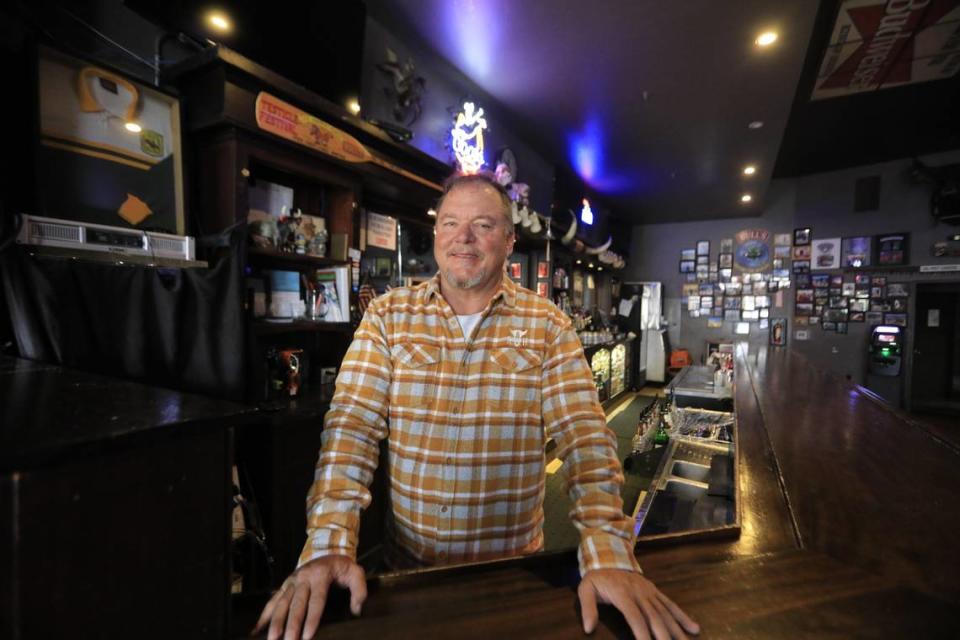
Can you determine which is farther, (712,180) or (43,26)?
(712,180)

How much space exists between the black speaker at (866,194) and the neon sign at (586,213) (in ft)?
15.7

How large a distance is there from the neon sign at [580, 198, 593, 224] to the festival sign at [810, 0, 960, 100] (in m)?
2.98

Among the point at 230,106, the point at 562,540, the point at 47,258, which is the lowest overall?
the point at 562,540

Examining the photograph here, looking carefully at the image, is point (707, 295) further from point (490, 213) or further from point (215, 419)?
point (215, 419)

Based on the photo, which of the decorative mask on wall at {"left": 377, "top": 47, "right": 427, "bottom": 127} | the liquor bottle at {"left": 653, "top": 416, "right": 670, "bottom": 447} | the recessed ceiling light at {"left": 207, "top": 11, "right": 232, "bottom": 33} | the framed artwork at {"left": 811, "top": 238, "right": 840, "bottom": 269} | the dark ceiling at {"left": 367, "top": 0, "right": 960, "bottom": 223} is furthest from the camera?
the framed artwork at {"left": 811, "top": 238, "right": 840, "bottom": 269}

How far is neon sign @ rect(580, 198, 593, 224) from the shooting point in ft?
21.7

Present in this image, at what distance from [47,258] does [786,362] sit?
18.1ft

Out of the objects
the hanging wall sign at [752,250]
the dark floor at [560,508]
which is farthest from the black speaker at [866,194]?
the dark floor at [560,508]

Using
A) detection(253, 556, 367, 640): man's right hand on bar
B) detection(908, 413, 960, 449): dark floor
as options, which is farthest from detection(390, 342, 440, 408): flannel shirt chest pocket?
detection(908, 413, 960, 449): dark floor

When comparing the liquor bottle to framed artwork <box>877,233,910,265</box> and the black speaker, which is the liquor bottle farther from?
the black speaker

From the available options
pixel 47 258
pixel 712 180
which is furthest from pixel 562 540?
pixel 712 180

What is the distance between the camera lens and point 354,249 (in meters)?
2.65

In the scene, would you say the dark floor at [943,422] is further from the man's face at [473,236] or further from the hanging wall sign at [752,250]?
the man's face at [473,236]

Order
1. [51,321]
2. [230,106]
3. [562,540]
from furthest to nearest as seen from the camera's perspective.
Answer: [562,540]
[230,106]
[51,321]
